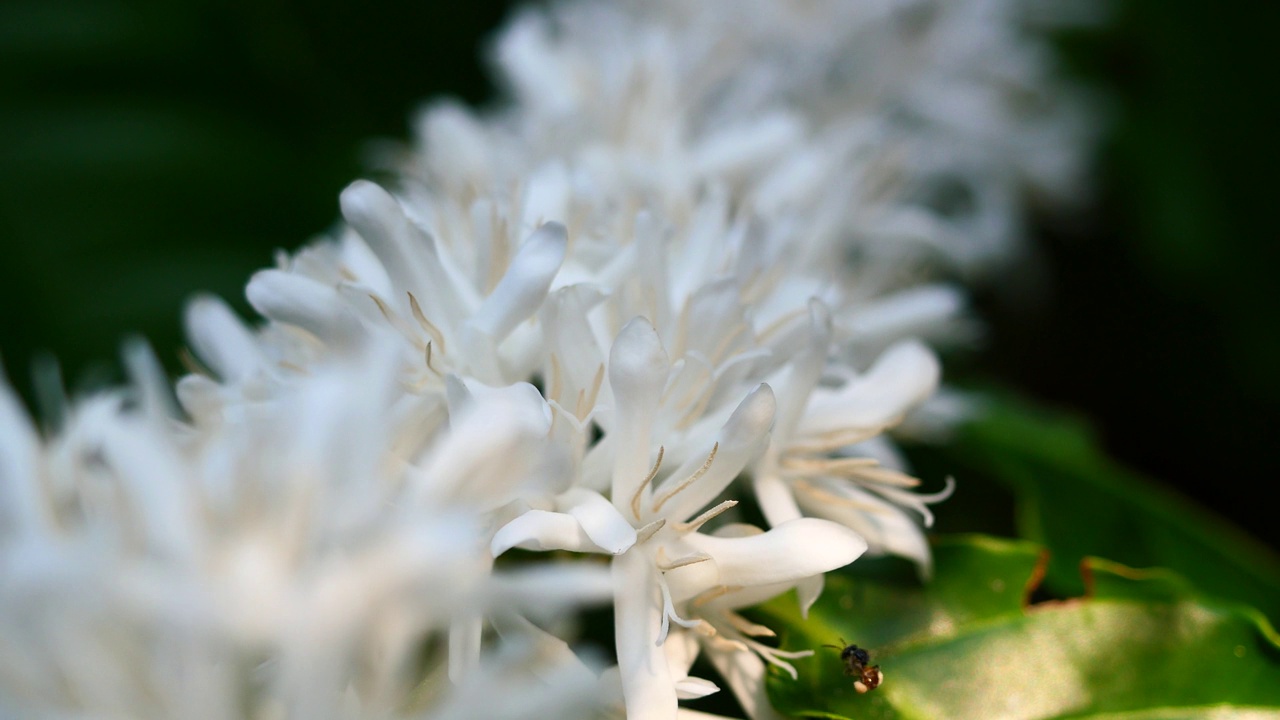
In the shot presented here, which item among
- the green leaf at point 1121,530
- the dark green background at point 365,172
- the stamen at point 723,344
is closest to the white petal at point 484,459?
the stamen at point 723,344

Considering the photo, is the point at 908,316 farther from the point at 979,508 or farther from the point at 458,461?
the point at 458,461

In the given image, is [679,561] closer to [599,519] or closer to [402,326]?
[599,519]

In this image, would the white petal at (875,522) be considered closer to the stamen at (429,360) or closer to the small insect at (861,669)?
the small insect at (861,669)

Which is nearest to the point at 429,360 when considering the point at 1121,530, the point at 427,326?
the point at 427,326

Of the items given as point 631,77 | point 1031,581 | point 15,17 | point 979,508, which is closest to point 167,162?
point 15,17

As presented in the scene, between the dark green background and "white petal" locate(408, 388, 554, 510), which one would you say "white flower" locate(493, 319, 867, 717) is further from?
the dark green background

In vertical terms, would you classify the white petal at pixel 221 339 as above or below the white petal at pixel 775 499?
above
